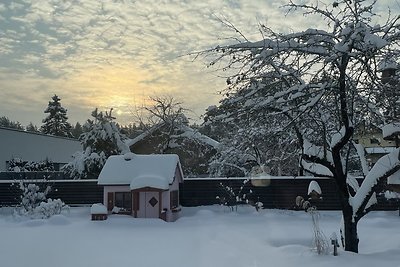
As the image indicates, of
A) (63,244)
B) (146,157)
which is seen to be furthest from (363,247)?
(146,157)

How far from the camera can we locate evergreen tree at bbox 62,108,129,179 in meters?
24.8

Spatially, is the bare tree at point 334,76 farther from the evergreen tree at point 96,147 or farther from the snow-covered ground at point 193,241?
the evergreen tree at point 96,147

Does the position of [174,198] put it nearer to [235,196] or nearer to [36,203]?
[235,196]

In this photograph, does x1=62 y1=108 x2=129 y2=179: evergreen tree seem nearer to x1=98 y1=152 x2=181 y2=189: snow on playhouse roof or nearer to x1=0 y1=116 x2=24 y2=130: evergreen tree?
x1=98 y1=152 x2=181 y2=189: snow on playhouse roof

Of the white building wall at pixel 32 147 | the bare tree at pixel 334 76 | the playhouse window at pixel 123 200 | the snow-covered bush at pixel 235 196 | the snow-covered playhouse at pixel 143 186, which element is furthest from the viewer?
the white building wall at pixel 32 147

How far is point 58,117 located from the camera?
7238 centimetres

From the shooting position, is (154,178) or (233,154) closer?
(154,178)

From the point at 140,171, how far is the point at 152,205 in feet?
6.00

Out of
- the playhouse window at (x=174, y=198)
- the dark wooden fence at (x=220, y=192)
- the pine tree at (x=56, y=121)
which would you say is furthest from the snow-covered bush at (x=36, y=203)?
the pine tree at (x=56, y=121)

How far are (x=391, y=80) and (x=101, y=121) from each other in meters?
20.2

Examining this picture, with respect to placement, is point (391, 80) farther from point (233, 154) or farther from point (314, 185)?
point (233, 154)

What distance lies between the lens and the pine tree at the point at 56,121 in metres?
71.2

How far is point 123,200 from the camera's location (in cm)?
1872

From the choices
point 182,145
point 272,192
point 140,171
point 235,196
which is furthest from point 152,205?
point 182,145
